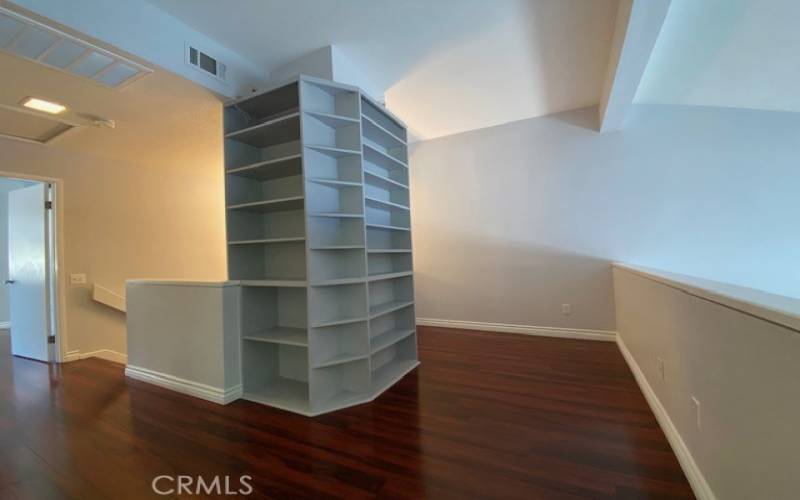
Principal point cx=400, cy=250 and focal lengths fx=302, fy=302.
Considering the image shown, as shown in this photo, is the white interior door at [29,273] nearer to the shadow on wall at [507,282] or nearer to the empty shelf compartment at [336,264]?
the empty shelf compartment at [336,264]

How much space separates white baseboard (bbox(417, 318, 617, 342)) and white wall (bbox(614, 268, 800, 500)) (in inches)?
69.2

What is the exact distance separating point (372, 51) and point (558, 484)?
10.5ft

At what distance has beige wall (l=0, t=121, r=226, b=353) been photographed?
3.37 metres

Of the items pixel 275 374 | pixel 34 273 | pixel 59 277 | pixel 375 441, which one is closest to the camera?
pixel 375 441

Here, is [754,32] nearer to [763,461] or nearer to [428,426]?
[763,461]

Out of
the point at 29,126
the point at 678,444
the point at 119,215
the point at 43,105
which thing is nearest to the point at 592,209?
the point at 678,444

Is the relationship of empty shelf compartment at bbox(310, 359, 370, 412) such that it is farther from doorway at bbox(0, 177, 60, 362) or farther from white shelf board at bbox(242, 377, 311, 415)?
doorway at bbox(0, 177, 60, 362)

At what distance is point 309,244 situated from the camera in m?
2.18

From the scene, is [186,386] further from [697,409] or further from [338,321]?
[697,409]

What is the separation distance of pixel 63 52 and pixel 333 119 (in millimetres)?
1673

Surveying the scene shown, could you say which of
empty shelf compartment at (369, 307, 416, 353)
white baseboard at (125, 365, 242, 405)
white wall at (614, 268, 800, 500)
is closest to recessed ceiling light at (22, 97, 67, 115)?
white baseboard at (125, 365, 242, 405)

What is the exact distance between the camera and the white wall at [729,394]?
826 mm

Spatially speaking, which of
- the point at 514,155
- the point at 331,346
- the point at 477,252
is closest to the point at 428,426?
the point at 331,346

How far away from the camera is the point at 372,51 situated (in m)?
2.61
